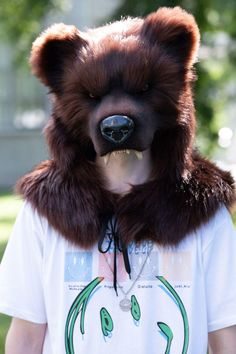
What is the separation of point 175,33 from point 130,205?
1.56ft

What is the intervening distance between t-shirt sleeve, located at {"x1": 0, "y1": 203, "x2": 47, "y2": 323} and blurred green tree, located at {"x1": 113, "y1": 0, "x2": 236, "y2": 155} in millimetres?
6297

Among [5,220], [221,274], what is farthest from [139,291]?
[5,220]

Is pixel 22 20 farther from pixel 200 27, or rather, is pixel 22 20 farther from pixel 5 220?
pixel 200 27

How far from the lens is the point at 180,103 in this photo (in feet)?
8.02

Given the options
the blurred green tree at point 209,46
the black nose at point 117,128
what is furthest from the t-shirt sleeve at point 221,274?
the blurred green tree at point 209,46

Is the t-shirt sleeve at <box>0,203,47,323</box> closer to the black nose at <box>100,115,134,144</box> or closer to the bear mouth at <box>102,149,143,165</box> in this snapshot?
the bear mouth at <box>102,149,143,165</box>

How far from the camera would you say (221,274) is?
250 centimetres

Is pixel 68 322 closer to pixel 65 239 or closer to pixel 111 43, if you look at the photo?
pixel 65 239

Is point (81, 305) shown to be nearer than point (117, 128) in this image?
No

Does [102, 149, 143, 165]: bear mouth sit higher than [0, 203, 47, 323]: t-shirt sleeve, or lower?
higher

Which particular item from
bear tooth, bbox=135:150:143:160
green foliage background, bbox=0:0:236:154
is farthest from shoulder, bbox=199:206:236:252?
green foliage background, bbox=0:0:236:154

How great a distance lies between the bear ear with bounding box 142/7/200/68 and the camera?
8.03 feet

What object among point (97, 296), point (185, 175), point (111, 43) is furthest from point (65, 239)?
point (111, 43)

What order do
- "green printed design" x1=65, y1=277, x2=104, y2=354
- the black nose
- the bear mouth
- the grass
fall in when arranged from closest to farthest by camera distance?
1. the black nose
2. the bear mouth
3. "green printed design" x1=65, y1=277, x2=104, y2=354
4. the grass
